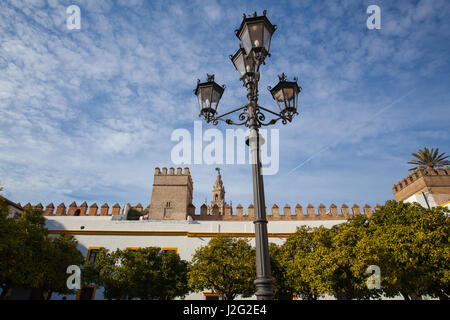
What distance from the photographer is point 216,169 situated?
62.0 metres

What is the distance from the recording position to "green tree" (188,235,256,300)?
54.1ft

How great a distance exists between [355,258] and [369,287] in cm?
147

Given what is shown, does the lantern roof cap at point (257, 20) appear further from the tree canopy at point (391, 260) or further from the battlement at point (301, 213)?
the battlement at point (301, 213)

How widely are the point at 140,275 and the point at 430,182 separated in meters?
32.7

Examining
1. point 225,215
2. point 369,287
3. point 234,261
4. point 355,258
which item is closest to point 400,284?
point 369,287

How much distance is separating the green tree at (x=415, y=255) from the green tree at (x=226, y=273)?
6736 millimetres

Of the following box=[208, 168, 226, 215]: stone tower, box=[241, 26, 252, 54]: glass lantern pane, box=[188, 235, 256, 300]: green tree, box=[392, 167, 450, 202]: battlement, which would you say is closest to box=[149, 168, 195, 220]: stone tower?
box=[188, 235, 256, 300]: green tree


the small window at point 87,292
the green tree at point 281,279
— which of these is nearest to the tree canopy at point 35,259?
the small window at point 87,292

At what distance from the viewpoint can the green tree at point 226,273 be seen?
1648cm

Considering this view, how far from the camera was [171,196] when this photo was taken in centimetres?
3297

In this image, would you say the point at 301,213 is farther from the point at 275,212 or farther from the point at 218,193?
the point at 218,193

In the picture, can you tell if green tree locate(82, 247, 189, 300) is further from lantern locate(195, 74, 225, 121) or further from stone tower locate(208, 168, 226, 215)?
stone tower locate(208, 168, 226, 215)
